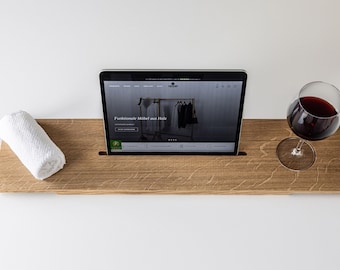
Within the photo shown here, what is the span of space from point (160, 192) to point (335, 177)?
356 millimetres

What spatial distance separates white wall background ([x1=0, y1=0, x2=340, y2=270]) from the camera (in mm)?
837

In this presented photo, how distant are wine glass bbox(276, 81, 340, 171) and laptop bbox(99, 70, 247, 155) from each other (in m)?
0.10

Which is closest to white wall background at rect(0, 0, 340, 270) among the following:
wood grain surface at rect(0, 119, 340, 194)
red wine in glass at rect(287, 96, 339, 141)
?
wood grain surface at rect(0, 119, 340, 194)

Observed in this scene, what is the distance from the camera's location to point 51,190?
89 centimetres

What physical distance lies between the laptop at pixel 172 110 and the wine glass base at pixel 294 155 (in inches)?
3.9

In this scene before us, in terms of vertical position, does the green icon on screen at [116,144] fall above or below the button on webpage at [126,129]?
below

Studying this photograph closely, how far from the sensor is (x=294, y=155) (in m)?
0.94

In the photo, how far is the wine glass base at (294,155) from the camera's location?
93 centimetres

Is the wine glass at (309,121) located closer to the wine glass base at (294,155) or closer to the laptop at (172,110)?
the wine glass base at (294,155)

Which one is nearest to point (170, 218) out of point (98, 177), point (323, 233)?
point (98, 177)

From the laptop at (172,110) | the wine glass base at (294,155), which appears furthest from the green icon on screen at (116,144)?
the wine glass base at (294,155)
